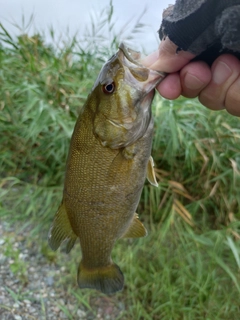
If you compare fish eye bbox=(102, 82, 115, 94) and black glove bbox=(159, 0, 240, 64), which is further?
fish eye bbox=(102, 82, 115, 94)

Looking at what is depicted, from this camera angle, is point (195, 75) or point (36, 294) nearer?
point (195, 75)

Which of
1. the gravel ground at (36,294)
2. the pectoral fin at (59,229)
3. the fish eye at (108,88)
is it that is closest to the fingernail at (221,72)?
the fish eye at (108,88)

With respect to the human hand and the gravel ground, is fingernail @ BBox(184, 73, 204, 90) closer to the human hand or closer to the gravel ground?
the human hand

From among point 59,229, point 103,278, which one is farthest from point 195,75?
point 103,278

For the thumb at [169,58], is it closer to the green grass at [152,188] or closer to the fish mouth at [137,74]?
the fish mouth at [137,74]

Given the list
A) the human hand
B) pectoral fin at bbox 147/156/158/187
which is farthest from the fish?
the human hand

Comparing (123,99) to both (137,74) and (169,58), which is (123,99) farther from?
(169,58)
